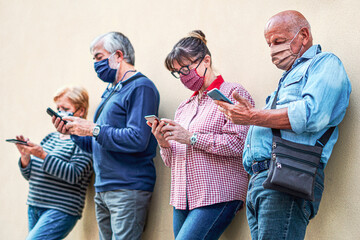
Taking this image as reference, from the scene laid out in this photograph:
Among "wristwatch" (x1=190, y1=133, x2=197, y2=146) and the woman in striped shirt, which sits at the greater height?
"wristwatch" (x1=190, y1=133, x2=197, y2=146)

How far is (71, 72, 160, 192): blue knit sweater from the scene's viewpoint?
3.17 m

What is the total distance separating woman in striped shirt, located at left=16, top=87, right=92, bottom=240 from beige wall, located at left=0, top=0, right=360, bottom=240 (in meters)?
0.30

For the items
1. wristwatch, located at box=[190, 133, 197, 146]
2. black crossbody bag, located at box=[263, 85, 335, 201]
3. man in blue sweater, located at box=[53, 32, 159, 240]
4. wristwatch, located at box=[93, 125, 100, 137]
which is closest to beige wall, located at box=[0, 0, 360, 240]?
man in blue sweater, located at box=[53, 32, 159, 240]

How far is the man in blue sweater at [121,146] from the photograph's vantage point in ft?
10.4

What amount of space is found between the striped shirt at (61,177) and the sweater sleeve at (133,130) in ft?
2.29

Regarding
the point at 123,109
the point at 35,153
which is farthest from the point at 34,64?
the point at 123,109

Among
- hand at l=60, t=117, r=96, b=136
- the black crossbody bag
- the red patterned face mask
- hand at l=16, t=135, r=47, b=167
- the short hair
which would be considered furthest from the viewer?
the short hair

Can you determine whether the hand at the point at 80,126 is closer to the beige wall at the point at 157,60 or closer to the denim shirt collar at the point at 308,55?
the beige wall at the point at 157,60

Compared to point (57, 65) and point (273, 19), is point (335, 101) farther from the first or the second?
point (57, 65)

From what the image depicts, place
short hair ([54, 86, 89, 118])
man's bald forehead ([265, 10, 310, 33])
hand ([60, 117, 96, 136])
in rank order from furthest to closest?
short hair ([54, 86, 89, 118]), hand ([60, 117, 96, 136]), man's bald forehead ([265, 10, 310, 33])

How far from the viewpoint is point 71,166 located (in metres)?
3.77

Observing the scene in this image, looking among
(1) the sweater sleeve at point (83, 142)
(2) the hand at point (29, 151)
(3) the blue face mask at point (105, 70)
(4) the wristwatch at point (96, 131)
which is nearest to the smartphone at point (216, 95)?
(4) the wristwatch at point (96, 131)

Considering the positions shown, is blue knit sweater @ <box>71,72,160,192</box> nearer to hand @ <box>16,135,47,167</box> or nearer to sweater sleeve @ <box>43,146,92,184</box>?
sweater sleeve @ <box>43,146,92,184</box>

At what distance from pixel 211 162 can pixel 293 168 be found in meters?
0.84
